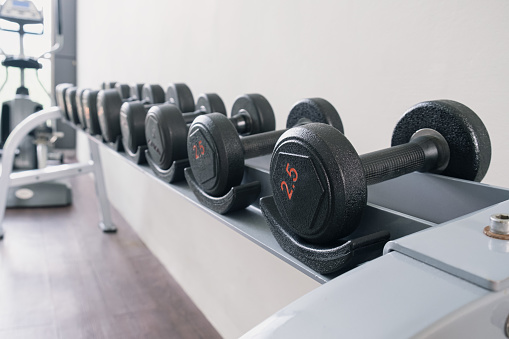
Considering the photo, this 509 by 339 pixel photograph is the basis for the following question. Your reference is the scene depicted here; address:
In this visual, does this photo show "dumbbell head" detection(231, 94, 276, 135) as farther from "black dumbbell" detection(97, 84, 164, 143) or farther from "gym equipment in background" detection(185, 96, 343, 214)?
"black dumbbell" detection(97, 84, 164, 143)

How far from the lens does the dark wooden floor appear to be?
1.65 meters

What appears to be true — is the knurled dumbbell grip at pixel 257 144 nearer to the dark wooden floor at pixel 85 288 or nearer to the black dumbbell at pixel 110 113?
the black dumbbell at pixel 110 113

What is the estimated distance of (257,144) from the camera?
75cm

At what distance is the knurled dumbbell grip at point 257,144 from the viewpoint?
737mm

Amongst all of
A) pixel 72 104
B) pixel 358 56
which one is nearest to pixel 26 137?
pixel 72 104

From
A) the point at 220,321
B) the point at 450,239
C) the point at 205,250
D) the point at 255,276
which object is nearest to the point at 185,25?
the point at 205,250

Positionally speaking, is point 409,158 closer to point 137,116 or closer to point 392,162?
point 392,162

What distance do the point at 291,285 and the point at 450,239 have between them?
3.01 feet

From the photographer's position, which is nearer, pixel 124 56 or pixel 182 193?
pixel 182 193

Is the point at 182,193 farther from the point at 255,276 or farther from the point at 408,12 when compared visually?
the point at 255,276

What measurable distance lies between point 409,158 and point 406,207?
8 cm

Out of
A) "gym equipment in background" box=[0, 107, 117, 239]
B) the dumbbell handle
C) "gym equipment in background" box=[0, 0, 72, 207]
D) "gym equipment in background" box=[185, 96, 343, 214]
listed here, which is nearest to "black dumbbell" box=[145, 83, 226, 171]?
"gym equipment in background" box=[185, 96, 343, 214]

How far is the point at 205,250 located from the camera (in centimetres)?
177

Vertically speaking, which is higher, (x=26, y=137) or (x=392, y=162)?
(x=392, y=162)
